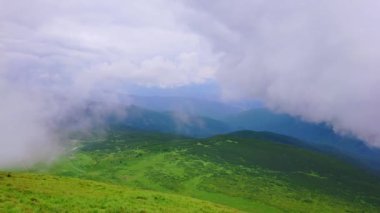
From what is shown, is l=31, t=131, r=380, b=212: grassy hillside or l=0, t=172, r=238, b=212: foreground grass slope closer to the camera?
l=0, t=172, r=238, b=212: foreground grass slope

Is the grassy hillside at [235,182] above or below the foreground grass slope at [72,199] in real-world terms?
below

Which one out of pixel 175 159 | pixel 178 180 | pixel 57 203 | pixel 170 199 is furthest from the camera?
pixel 175 159

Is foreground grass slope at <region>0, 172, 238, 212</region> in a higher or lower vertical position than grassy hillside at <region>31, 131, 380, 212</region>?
higher

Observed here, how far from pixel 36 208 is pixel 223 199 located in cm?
10484

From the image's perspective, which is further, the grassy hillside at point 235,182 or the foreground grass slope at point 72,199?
the grassy hillside at point 235,182

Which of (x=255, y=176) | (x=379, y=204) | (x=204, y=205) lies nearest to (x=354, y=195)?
(x=379, y=204)

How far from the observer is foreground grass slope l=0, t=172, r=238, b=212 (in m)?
32.9

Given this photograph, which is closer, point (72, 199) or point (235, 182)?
point (72, 199)

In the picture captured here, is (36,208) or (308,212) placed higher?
(36,208)

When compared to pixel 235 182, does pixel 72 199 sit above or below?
above

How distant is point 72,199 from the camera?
Answer: 3684 cm

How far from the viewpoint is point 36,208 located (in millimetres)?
31641

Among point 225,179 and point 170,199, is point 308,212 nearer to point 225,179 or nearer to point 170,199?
point 225,179

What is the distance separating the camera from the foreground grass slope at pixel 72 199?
108 ft
